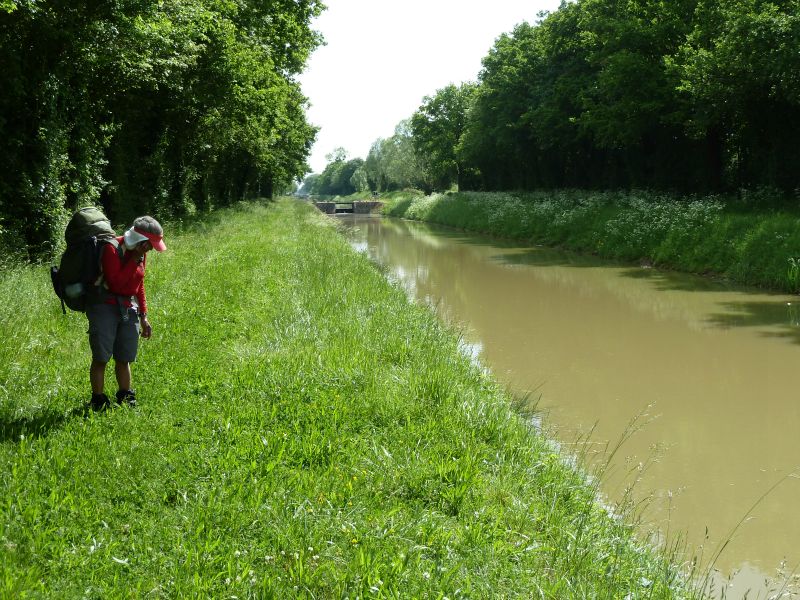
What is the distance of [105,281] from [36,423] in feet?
3.95

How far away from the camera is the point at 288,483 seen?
4445mm

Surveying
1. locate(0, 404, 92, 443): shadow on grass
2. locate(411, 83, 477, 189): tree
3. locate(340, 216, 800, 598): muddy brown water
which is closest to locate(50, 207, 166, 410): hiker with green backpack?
locate(0, 404, 92, 443): shadow on grass

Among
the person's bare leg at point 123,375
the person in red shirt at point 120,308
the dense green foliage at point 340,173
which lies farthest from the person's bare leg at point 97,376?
the dense green foliage at point 340,173

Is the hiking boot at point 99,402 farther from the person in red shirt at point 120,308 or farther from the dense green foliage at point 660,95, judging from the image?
the dense green foliage at point 660,95

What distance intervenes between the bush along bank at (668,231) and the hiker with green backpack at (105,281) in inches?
581

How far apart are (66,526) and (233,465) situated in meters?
1.13

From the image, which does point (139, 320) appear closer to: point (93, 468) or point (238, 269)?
point (93, 468)

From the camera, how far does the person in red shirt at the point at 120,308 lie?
5.43 metres

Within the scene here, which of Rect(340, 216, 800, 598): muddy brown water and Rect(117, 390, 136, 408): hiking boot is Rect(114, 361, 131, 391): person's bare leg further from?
Rect(340, 216, 800, 598): muddy brown water

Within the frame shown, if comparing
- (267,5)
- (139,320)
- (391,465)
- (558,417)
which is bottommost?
(558,417)

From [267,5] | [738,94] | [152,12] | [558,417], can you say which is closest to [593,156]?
[738,94]

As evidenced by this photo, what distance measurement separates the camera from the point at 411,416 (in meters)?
5.86

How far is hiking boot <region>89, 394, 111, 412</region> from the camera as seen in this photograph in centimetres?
560

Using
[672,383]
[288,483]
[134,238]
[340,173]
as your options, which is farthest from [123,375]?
[340,173]
